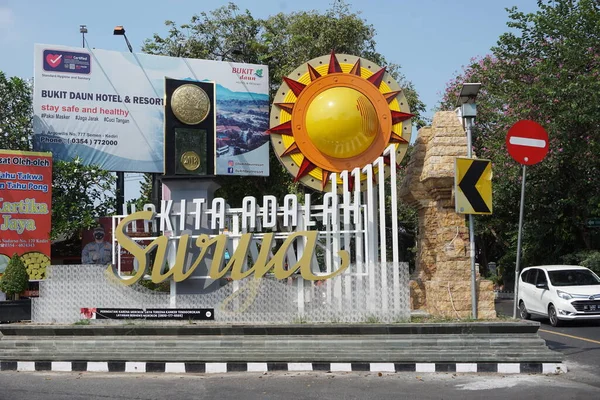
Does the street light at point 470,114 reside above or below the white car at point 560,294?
above

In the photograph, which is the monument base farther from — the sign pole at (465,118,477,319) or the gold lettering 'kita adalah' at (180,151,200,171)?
the sign pole at (465,118,477,319)

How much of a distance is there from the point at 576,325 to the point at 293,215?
29.2 feet

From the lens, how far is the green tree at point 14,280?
1419cm

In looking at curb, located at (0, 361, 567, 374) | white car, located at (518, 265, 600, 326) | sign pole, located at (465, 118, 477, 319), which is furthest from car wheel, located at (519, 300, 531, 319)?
curb, located at (0, 361, 567, 374)

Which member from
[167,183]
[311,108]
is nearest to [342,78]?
[311,108]

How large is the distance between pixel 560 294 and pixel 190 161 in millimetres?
9870

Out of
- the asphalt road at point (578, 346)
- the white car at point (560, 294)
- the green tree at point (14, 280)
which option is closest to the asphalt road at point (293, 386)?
the asphalt road at point (578, 346)

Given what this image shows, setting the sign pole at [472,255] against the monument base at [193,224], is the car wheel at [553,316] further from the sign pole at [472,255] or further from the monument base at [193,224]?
the monument base at [193,224]

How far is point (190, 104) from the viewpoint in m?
20.9

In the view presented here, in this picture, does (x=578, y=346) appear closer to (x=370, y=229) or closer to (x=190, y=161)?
(x=370, y=229)

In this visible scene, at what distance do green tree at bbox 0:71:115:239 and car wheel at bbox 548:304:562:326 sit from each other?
49.5 feet

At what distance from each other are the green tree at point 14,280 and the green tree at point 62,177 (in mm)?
8476

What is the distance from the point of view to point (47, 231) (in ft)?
67.5

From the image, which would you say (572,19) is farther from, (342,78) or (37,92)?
(37,92)
